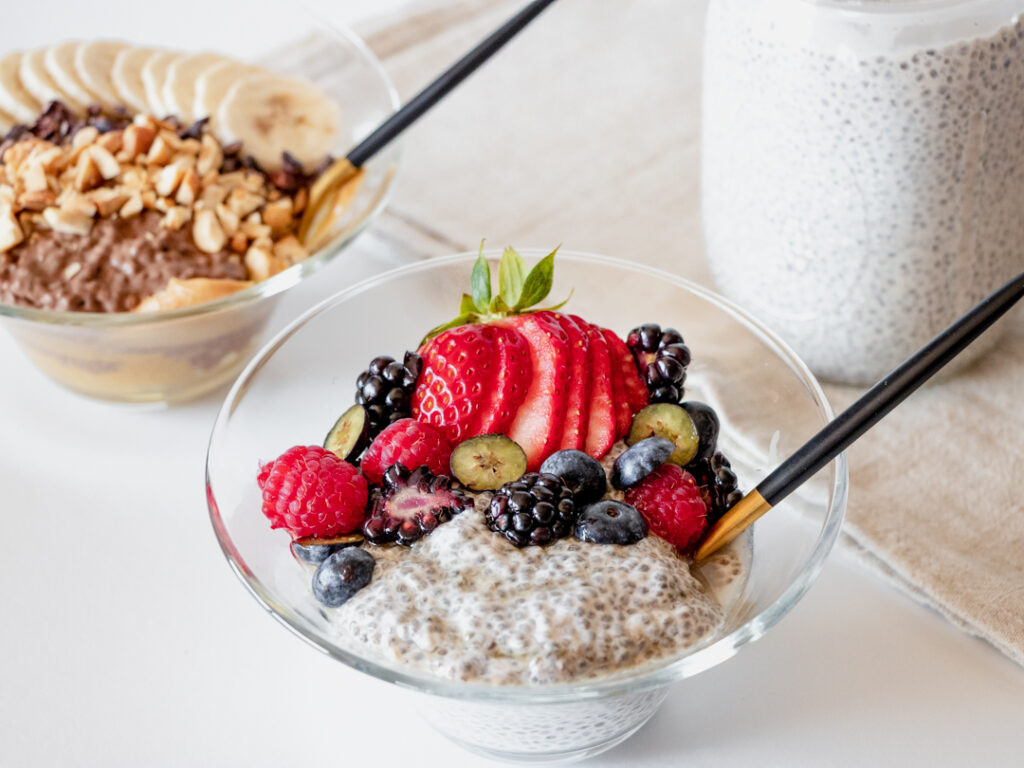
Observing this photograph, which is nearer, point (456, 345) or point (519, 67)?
point (456, 345)

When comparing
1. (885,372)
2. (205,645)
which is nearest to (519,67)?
(885,372)

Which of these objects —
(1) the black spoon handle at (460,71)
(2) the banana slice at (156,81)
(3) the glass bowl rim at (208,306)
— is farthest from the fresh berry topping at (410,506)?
(2) the banana slice at (156,81)

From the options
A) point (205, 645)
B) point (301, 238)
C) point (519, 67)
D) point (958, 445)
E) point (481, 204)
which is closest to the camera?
point (205, 645)

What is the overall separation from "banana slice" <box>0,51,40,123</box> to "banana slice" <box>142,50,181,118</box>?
0.15 metres

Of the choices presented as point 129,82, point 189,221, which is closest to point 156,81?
point 129,82

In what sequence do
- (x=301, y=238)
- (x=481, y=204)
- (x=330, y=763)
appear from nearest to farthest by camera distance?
(x=330, y=763) → (x=301, y=238) → (x=481, y=204)

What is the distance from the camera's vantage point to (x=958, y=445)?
4.27 ft

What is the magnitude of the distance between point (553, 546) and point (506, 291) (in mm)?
292

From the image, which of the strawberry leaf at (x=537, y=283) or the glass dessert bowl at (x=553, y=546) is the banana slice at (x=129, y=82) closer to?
the glass dessert bowl at (x=553, y=546)

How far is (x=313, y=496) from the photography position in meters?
0.97

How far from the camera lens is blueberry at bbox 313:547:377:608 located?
0.93m

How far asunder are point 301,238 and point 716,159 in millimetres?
535

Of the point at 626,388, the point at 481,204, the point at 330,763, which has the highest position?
the point at 626,388

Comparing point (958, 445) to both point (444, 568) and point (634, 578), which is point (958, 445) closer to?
point (634, 578)
